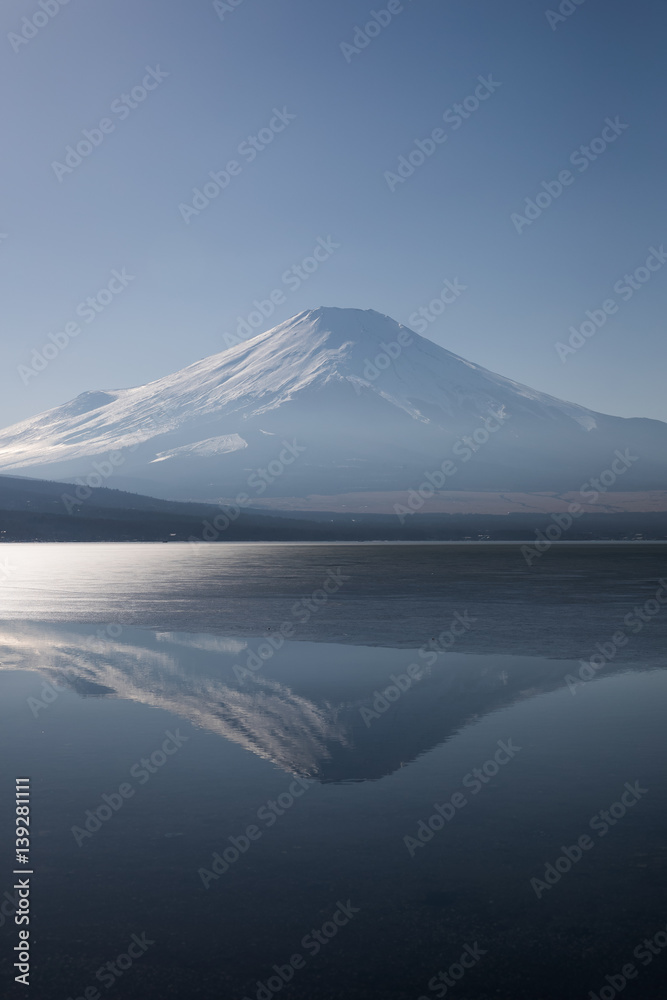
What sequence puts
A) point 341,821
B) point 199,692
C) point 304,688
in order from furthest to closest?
point 304,688
point 199,692
point 341,821

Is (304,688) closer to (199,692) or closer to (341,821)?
(199,692)

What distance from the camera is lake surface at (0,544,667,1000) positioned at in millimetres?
5871

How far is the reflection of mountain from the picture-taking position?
1166 centimetres

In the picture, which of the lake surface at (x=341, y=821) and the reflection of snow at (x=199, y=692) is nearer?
the lake surface at (x=341, y=821)

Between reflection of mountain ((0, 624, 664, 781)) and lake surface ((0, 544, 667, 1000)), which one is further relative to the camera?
reflection of mountain ((0, 624, 664, 781))

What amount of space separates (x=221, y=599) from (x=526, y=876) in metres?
29.6

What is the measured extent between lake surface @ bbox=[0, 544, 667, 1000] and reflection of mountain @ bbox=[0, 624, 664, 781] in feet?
0.25

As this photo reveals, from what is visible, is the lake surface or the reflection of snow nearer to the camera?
the lake surface

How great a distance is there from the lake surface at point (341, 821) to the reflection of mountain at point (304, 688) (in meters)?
0.07

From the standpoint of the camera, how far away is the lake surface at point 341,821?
5871 mm

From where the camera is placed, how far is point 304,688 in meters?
15.7

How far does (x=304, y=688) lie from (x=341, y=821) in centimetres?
716

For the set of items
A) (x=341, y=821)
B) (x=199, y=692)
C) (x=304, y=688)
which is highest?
(x=341, y=821)

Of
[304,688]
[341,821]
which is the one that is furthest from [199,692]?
[341,821]
